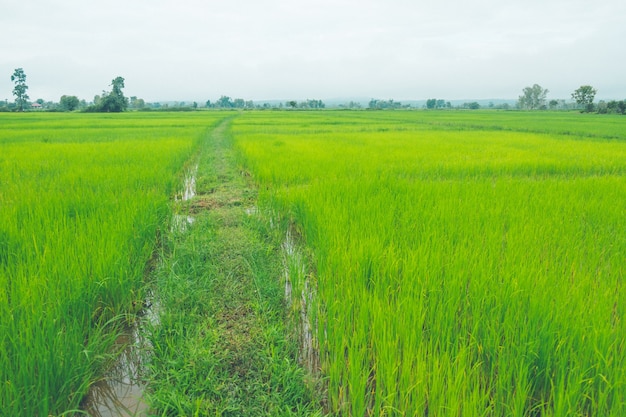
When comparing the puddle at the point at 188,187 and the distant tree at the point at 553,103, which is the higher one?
the distant tree at the point at 553,103

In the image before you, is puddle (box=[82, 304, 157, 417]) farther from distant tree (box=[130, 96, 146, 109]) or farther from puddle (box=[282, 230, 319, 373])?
distant tree (box=[130, 96, 146, 109])

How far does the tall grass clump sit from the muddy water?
0.08 m

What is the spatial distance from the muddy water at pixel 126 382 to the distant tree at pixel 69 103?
6259 centimetres

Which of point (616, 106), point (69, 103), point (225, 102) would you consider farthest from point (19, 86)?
point (616, 106)

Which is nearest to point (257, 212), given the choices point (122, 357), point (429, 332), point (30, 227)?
point (30, 227)

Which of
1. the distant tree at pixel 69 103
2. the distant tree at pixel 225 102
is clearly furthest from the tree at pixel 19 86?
the distant tree at pixel 225 102

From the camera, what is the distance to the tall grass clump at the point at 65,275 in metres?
1.48

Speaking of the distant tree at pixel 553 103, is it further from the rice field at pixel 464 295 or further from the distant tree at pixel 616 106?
the rice field at pixel 464 295

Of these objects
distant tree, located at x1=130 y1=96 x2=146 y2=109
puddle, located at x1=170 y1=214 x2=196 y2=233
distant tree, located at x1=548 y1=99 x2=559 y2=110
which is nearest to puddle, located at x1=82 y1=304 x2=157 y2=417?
puddle, located at x1=170 y1=214 x2=196 y2=233

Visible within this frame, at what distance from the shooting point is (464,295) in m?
2.09

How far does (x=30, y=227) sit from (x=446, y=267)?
334 cm

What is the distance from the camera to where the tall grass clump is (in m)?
1.48

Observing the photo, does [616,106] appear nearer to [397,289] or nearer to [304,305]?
[397,289]

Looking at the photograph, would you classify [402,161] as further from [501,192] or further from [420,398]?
[420,398]
